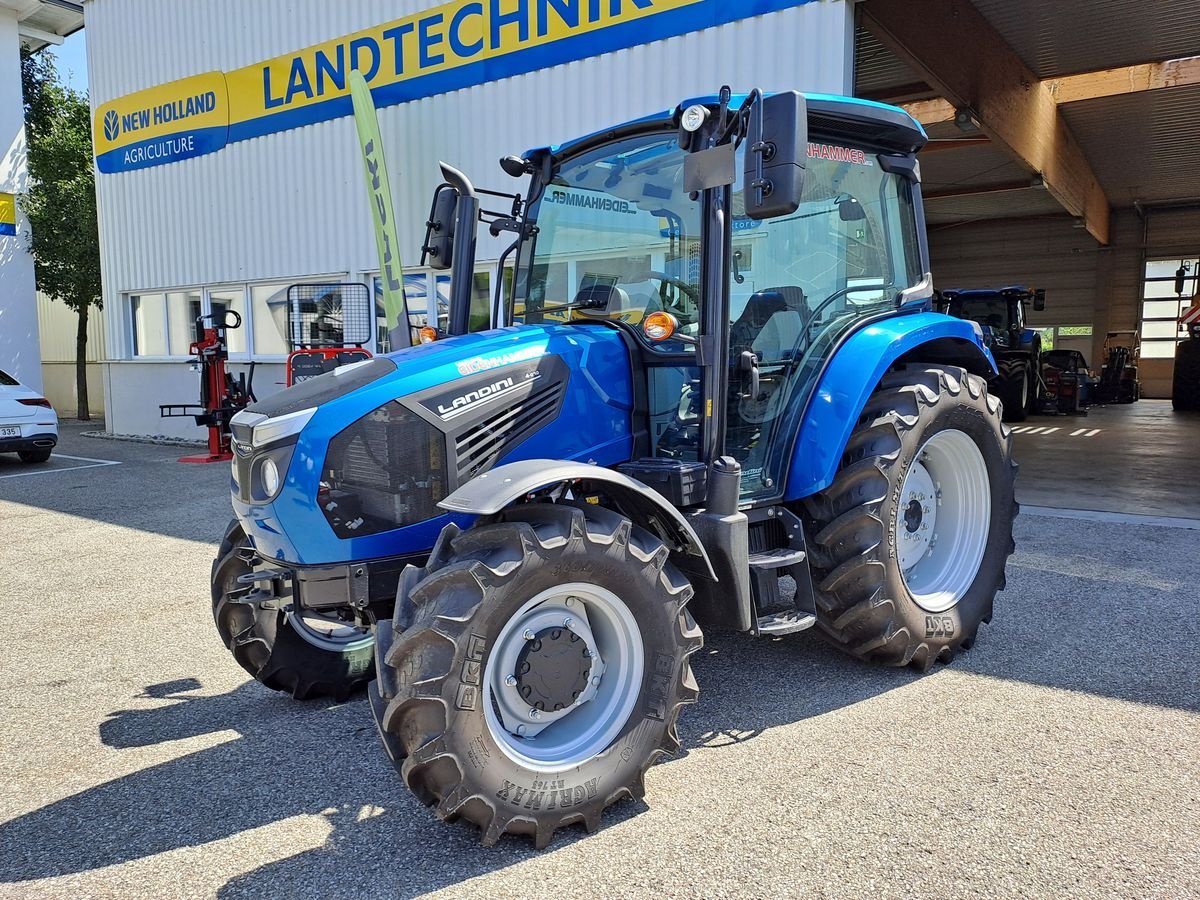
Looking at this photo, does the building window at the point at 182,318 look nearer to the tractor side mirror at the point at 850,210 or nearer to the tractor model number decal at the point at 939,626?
the tractor side mirror at the point at 850,210

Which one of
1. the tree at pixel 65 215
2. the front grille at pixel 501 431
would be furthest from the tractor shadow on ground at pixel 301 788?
the tree at pixel 65 215

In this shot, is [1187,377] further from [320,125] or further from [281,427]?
[281,427]

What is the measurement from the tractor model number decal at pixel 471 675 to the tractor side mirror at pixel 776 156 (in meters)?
1.57

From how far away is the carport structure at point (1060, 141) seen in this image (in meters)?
9.95

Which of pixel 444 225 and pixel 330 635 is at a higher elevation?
pixel 444 225

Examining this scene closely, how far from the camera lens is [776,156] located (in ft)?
9.11

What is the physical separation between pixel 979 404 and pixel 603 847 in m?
2.72

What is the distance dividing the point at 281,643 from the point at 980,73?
10.5m

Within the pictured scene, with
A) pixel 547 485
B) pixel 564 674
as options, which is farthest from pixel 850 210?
pixel 564 674

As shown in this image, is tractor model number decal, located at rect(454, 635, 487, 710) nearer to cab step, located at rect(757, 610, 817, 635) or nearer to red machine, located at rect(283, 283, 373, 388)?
cab step, located at rect(757, 610, 817, 635)

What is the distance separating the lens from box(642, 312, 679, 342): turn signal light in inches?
Answer: 123

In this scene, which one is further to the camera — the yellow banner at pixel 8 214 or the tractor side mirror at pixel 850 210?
the yellow banner at pixel 8 214

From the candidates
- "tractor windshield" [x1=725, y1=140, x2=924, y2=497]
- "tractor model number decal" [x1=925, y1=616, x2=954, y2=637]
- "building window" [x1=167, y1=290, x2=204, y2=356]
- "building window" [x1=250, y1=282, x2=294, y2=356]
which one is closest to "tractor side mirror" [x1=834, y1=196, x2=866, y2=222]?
"tractor windshield" [x1=725, y1=140, x2=924, y2=497]

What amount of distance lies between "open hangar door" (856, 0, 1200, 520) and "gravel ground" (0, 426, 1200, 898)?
4777 mm
